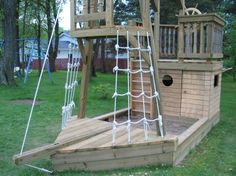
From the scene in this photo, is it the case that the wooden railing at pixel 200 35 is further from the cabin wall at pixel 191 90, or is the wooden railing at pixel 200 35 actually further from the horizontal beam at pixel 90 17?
the horizontal beam at pixel 90 17

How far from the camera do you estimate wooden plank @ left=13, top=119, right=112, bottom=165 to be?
3.79 m

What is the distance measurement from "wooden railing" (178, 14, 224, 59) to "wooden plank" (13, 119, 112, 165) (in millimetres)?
2898

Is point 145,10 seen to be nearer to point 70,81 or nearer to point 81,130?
point 70,81

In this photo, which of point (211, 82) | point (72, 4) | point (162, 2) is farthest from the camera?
point (162, 2)

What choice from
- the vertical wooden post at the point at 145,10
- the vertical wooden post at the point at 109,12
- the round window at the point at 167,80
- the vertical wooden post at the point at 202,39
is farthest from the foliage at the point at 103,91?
the vertical wooden post at the point at 109,12

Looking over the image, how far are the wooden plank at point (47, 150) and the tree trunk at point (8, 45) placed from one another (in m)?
7.94

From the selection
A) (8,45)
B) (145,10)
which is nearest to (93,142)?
(145,10)

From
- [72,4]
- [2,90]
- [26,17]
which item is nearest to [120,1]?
[26,17]

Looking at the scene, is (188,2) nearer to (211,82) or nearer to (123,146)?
(211,82)

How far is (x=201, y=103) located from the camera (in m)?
6.84

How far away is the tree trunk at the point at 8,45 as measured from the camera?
1198cm

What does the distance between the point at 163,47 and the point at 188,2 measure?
8657 millimetres

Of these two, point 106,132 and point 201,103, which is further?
point 201,103

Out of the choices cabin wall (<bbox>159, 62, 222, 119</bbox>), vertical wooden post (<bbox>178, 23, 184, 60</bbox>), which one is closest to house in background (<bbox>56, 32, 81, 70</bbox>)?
cabin wall (<bbox>159, 62, 222, 119</bbox>)
